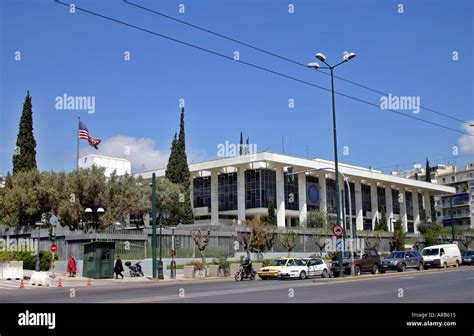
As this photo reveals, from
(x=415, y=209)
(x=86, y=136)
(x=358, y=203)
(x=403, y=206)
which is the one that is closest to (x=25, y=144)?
(x=86, y=136)

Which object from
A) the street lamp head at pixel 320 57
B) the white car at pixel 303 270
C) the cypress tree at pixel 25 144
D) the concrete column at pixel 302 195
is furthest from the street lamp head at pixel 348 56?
the concrete column at pixel 302 195

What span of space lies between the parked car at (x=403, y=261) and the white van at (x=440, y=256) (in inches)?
93.2

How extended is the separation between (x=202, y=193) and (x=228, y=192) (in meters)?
5.27

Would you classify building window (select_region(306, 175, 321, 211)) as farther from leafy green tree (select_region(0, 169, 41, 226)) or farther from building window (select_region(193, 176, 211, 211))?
leafy green tree (select_region(0, 169, 41, 226))

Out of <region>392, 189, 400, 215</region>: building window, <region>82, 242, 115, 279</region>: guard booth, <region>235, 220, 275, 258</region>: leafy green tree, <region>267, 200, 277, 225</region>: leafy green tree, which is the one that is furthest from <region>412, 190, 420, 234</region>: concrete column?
<region>82, 242, 115, 279</region>: guard booth

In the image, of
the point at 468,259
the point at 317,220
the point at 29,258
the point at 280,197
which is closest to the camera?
the point at 29,258

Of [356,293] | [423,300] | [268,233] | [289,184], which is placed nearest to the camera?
[423,300]

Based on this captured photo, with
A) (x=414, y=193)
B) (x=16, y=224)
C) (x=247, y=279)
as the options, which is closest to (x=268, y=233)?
(x=247, y=279)

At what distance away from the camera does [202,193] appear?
82.3 metres

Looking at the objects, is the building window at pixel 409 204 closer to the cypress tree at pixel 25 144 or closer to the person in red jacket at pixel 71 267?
the cypress tree at pixel 25 144

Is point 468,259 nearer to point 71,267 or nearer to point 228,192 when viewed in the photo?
point 71,267

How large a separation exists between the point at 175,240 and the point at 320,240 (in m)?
19.5
